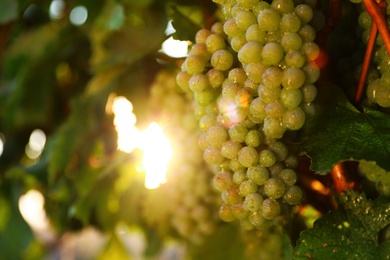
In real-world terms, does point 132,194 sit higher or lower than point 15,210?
higher

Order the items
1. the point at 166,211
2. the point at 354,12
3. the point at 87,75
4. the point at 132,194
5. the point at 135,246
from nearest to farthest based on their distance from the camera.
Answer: the point at 354,12 → the point at 166,211 → the point at 132,194 → the point at 87,75 → the point at 135,246

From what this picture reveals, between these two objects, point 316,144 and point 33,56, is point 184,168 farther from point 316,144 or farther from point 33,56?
point 33,56

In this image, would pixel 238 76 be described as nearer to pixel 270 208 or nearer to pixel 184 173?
pixel 270 208

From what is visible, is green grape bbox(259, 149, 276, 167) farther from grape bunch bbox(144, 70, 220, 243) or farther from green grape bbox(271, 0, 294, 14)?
grape bunch bbox(144, 70, 220, 243)

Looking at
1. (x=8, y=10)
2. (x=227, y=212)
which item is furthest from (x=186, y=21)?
(x=8, y=10)

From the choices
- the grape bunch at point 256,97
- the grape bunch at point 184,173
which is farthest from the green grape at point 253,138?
the grape bunch at point 184,173

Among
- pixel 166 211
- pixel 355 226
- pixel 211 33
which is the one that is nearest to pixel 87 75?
pixel 166 211

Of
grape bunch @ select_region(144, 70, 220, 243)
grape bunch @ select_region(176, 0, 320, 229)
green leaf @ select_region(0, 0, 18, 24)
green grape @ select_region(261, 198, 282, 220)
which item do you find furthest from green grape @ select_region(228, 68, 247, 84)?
green leaf @ select_region(0, 0, 18, 24)

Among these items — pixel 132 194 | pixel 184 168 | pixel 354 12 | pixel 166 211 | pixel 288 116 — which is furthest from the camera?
pixel 132 194
